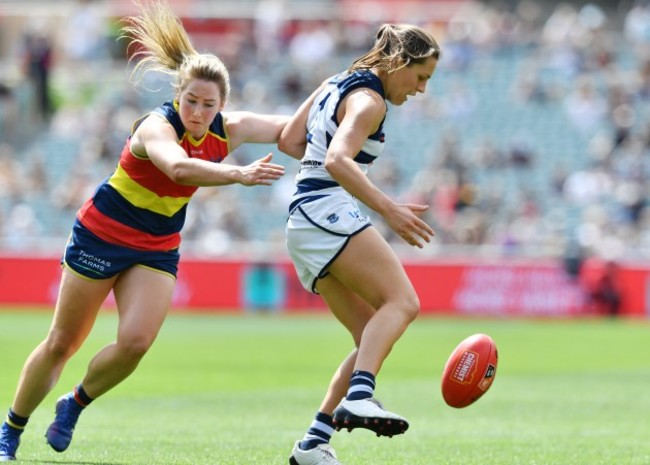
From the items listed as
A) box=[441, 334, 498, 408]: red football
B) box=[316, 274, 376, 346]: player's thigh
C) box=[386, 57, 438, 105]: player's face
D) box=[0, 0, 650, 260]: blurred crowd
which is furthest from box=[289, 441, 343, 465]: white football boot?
box=[0, 0, 650, 260]: blurred crowd

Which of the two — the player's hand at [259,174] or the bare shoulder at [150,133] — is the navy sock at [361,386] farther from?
the bare shoulder at [150,133]

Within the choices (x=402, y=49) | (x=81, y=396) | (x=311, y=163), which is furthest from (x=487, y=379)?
(x=81, y=396)

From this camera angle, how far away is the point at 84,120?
32344mm

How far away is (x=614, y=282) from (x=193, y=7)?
1676 cm

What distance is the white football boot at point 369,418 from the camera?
6535mm

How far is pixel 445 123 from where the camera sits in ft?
101

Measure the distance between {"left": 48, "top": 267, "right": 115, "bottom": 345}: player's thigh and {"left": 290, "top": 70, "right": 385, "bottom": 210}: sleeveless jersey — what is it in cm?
131

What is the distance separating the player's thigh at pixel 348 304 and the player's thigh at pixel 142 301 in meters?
0.98

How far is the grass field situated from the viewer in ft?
27.1

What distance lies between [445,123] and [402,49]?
24017 millimetres

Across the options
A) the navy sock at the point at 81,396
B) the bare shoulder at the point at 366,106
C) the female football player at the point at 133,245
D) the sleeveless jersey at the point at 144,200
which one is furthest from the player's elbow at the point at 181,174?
the navy sock at the point at 81,396

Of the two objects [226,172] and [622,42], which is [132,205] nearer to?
[226,172]

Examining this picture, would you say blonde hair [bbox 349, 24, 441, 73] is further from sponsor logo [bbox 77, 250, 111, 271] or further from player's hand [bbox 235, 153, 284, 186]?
sponsor logo [bbox 77, 250, 111, 271]

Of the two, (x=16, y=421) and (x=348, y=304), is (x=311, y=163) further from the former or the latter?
(x=16, y=421)
